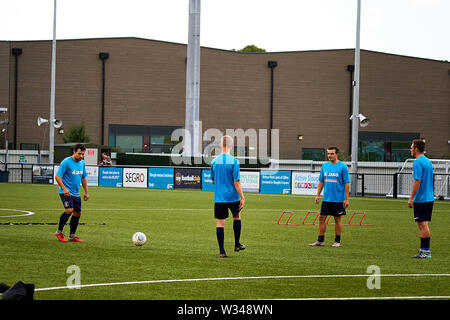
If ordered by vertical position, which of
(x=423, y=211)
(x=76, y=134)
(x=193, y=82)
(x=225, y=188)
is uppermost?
(x=193, y=82)

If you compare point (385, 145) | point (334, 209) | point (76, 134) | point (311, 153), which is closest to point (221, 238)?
point (334, 209)

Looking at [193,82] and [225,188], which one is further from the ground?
[193,82]

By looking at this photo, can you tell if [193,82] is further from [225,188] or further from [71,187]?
[225,188]

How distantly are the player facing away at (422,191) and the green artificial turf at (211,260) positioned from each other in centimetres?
43

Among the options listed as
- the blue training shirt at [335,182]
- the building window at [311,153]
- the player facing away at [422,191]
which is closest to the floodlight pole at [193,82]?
the building window at [311,153]

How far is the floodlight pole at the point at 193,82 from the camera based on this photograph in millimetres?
45531

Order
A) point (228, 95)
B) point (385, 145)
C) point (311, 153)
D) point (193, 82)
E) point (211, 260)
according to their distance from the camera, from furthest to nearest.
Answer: point (385, 145) → point (311, 153) → point (228, 95) → point (193, 82) → point (211, 260)

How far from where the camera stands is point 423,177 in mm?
12461

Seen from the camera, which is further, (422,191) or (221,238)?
(422,191)

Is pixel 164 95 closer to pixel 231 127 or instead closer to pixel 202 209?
pixel 231 127

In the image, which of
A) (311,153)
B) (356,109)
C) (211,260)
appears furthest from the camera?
(311,153)

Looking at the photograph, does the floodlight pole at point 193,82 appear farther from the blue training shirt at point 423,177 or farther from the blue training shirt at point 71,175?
the blue training shirt at point 423,177

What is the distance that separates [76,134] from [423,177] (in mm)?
51918
